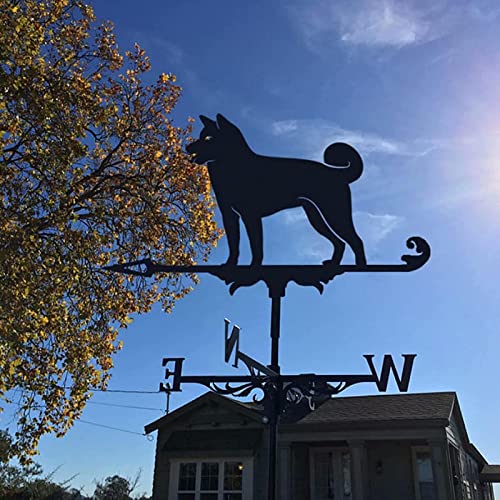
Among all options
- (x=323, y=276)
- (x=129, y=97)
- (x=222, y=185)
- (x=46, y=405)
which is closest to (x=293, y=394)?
(x=323, y=276)

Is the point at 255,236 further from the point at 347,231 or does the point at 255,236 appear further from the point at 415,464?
the point at 415,464

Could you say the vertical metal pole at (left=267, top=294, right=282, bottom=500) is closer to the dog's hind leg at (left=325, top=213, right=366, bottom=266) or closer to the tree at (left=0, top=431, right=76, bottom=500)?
the dog's hind leg at (left=325, top=213, right=366, bottom=266)

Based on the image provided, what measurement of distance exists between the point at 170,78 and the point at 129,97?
1143mm

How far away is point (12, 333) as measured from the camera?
693cm

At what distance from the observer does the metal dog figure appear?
3.33m

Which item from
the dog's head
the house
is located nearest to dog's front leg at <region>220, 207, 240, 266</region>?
the dog's head

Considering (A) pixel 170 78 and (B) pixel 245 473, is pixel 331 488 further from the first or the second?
(A) pixel 170 78

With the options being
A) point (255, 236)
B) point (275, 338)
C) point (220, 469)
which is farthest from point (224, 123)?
point (220, 469)

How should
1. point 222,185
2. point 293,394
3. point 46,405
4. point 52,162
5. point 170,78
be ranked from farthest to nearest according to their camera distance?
point 170,78 → point 46,405 → point 52,162 → point 222,185 → point 293,394

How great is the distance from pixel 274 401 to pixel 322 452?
16.0m

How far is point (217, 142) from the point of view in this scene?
3445 millimetres

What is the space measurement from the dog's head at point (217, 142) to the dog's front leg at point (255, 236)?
428mm

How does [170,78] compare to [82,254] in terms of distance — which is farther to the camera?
[170,78]

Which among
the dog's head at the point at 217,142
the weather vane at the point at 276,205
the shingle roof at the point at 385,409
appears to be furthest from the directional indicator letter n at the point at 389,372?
the shingle roof at the point at 385,409
